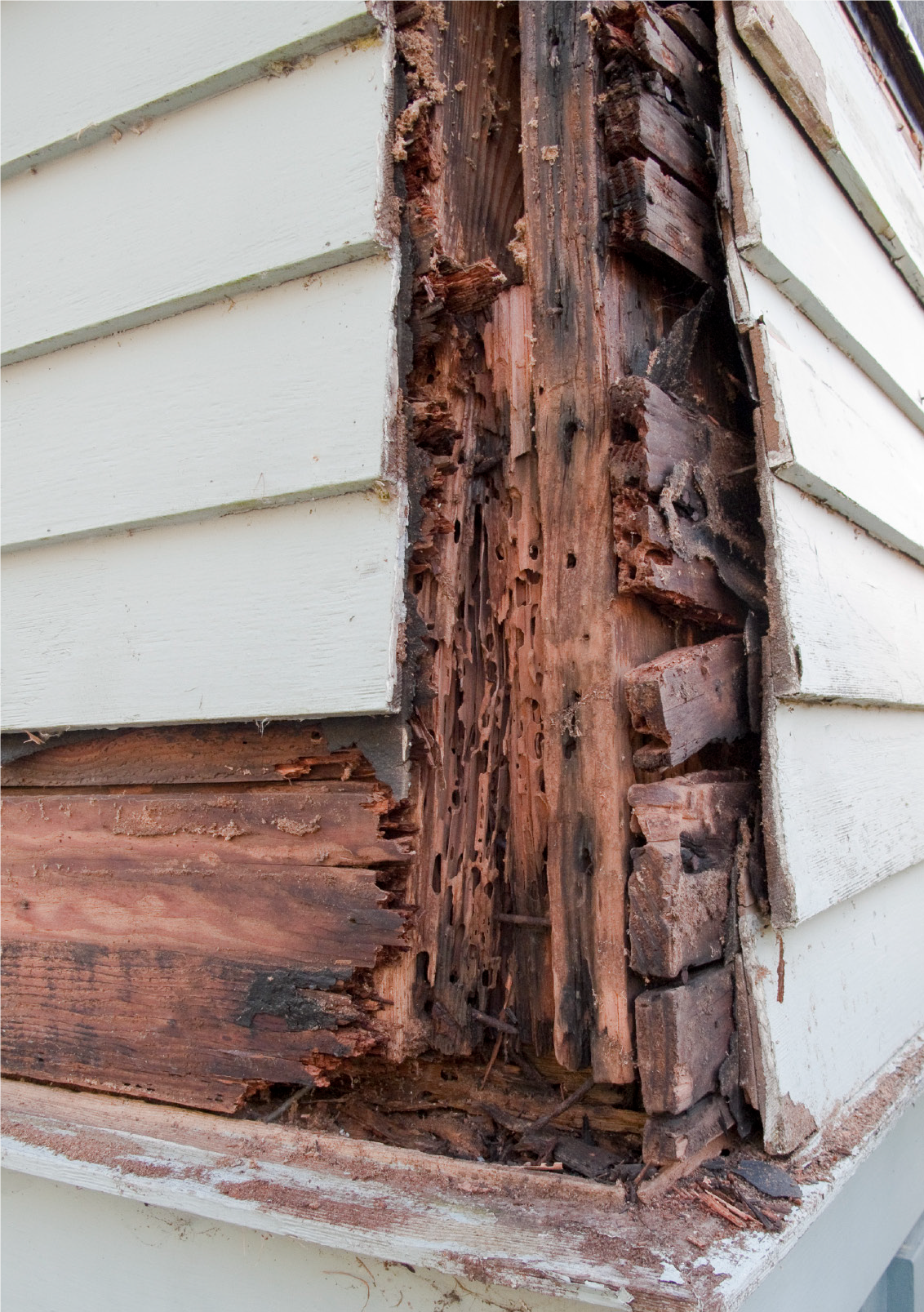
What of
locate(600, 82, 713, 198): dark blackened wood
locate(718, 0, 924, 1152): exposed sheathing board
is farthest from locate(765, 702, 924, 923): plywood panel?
locate(600, 82, 713, 198): dark blackened wood

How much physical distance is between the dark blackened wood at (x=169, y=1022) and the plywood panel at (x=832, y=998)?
19.7 inches

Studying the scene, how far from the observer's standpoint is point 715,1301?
838 millimetres

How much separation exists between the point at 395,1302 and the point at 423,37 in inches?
63.0

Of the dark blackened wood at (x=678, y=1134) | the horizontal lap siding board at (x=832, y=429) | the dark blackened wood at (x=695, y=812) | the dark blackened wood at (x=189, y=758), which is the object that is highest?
the horizontal lap siding board at (x=832, y=429)

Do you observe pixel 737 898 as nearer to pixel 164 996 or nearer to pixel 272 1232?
pixel 272 1232

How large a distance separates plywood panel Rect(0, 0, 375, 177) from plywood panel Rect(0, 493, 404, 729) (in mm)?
675

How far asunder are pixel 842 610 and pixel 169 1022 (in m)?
1.17

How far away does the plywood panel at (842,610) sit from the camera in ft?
4.07

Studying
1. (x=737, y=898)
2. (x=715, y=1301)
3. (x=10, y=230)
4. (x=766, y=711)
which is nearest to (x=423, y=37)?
(x=10, y=230)

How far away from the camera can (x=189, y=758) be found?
1345 mm

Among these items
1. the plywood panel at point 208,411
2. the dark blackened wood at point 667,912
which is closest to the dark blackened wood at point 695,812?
the dark blackened wood at point 667,912

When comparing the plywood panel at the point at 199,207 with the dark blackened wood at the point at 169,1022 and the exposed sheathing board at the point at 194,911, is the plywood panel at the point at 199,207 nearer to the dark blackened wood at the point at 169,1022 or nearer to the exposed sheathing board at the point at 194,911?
the exposed sheathing board at the point at 194,911

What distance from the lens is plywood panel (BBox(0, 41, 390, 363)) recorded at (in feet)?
4.11

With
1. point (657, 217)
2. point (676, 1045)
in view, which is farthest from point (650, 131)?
point (676, 1045)
